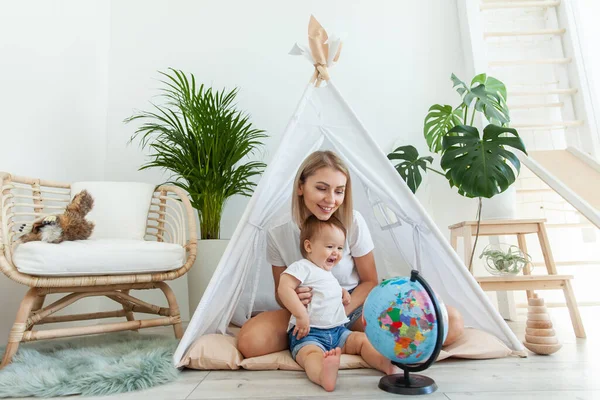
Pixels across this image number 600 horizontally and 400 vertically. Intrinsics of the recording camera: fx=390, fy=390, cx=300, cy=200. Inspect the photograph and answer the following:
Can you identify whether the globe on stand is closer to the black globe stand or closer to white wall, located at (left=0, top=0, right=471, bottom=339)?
the black globe stand

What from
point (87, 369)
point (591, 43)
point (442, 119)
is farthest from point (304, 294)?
point (591, 43)

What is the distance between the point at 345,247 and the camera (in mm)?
1551

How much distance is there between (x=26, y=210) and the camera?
76.5 inches

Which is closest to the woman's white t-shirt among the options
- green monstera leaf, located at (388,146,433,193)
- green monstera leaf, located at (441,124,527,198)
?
green monstera leaf, located at (441,124,527,198)

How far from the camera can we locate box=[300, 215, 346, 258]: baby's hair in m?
1.36

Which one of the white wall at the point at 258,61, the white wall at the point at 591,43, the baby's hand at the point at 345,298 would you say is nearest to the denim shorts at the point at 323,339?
the baby's hand at the point at 345,298

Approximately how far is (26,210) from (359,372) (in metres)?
1.77

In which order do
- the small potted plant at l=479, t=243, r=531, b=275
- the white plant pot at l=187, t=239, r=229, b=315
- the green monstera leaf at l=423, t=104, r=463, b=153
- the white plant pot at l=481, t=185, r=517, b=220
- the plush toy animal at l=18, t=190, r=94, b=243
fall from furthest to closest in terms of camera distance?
1. the green monstera leaf at l=423, t=104, r=463, b=153
2. the white plant pot at l=481, t=185, r=517, b=220
3. the white plant pot at l=187, t=239, r=229, b=315
4. the small potted plant at l=479, t=243, r=531, b=275
5. the plush toy animal at l=18, t=190, r=94, b=243

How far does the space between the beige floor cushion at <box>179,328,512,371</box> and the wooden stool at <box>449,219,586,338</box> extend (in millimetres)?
463

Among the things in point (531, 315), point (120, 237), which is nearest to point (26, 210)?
point (120, 237)

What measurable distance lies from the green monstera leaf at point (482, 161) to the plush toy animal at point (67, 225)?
1622 mm

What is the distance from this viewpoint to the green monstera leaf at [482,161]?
1702 millimetres

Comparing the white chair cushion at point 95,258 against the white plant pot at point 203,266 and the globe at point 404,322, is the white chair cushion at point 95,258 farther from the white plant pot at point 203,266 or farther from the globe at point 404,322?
the globe at point 404,322

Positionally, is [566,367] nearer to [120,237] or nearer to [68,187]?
[120,237]
